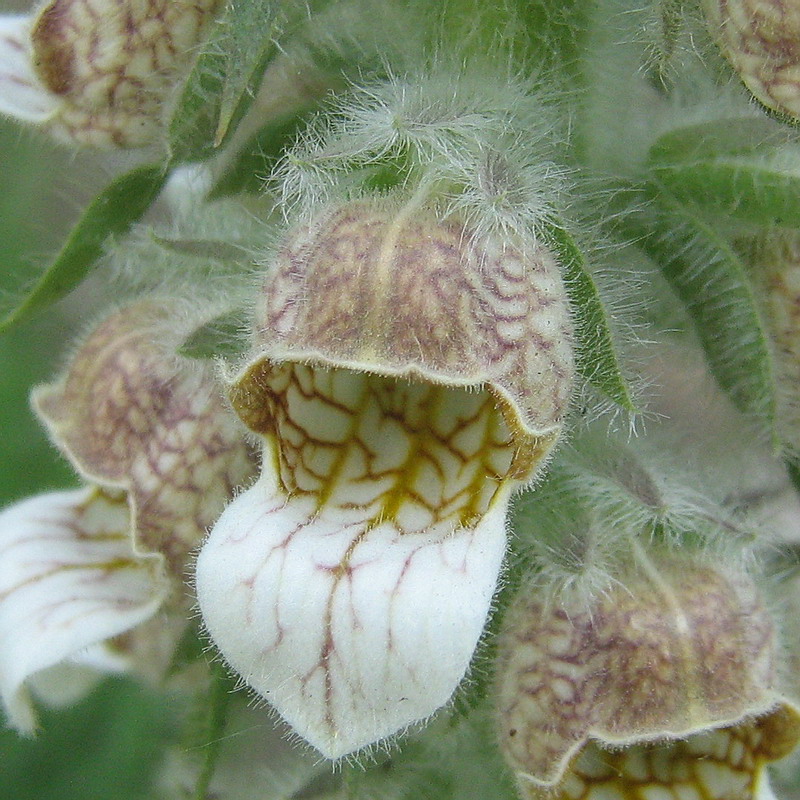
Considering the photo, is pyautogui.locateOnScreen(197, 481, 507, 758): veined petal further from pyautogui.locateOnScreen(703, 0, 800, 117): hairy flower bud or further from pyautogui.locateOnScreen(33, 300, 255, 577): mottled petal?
pyautogui.locateOnScreen(703, 0, 800, 117): hairy flower bud

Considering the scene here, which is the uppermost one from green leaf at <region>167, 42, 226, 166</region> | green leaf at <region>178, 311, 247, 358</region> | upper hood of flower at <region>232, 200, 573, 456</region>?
green leaf at <region>167, 42, 226, 166</region>

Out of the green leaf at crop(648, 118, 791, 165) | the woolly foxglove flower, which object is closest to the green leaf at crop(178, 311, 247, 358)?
the woolly foxglove flower

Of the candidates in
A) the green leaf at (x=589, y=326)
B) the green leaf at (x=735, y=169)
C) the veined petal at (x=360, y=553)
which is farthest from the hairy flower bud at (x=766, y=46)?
the veined petal at (x=360, y=553)

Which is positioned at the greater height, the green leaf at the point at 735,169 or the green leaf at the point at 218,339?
the green leaf at the point at 218,339

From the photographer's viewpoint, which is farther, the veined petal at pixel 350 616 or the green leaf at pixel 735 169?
the green leaf at pixel 735 169

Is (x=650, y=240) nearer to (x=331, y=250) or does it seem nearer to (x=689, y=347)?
(x=689, y=347)

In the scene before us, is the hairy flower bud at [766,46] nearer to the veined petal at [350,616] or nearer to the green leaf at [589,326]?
the green leaf at [589,326]
